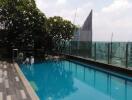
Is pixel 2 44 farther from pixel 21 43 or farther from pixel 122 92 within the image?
pixel 122 92

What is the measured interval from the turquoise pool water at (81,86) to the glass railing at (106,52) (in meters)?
1.15

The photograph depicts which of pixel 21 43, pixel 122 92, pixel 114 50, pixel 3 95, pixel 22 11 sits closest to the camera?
pixel 3 95

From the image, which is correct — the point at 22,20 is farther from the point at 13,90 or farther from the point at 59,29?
the point at 13,90

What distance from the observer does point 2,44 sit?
93.6ft

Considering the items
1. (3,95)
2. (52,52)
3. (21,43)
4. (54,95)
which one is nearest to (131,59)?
(54,95)

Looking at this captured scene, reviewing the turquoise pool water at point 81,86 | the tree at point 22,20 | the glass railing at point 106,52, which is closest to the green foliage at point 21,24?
the tree at point 22,20

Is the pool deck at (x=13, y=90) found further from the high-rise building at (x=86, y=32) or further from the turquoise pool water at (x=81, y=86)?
the high-rise building at (x=86, y=32)

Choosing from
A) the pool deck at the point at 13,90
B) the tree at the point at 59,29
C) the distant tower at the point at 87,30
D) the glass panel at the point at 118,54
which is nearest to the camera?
the pool deck at the point at 13,90

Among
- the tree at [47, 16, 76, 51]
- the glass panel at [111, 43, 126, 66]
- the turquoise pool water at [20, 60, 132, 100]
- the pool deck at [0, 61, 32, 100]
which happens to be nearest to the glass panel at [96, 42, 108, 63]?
the glass panel at [111, 43, 126, 66]

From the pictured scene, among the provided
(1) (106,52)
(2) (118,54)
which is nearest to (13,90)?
(2) (118,54)

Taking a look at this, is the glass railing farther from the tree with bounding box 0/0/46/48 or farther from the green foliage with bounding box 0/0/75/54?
the tree with bounding box 0/0/46/48

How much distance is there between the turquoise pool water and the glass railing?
1151mm

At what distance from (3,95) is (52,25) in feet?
76.9

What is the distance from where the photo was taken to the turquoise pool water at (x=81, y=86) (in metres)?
12.4
